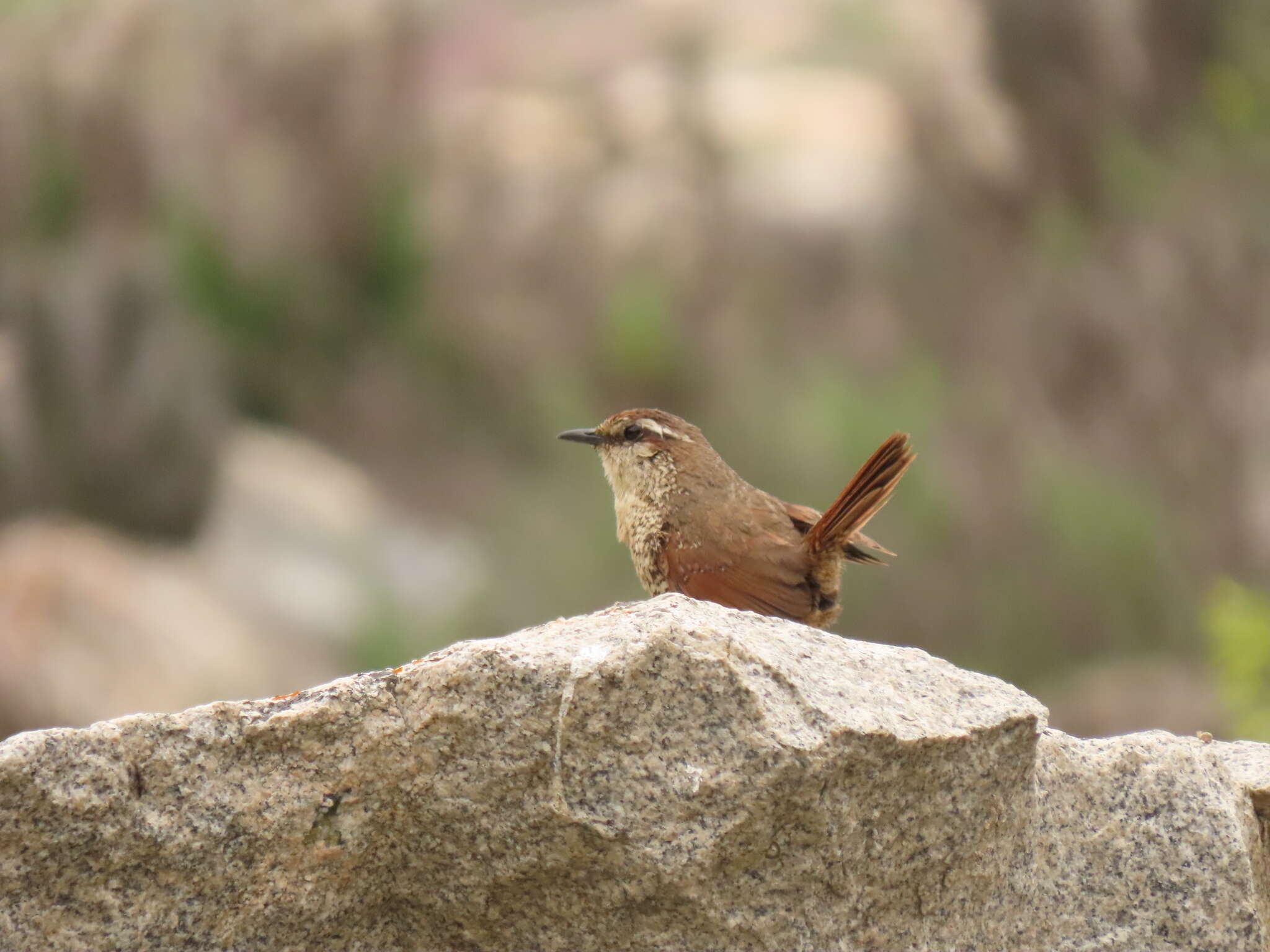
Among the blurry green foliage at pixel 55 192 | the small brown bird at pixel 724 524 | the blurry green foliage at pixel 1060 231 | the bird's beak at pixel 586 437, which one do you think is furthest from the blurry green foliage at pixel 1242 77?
the bird's beak at pixel 586 437

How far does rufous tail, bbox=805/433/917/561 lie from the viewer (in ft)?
11.3

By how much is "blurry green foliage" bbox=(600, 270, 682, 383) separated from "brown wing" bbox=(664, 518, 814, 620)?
10.5 metres

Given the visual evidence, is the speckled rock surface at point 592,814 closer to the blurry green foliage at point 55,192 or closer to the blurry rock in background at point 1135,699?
the blurry rock in background at point 1135,699

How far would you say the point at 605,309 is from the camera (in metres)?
15.1

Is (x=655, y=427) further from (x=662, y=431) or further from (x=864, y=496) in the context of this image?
(x=864, y=496)

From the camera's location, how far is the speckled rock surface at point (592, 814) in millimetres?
2271

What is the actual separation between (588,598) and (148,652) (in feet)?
9.50

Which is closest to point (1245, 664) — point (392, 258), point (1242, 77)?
point (1242, 77)

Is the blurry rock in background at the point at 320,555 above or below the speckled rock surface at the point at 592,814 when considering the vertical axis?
above

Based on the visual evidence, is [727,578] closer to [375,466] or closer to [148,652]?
[148,652]

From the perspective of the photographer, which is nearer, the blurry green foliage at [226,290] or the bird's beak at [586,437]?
the bird's beak at [586,437]

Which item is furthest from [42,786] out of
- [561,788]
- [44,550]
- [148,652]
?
[44,550]

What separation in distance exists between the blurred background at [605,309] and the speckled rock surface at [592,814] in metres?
7.77

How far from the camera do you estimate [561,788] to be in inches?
90.4
